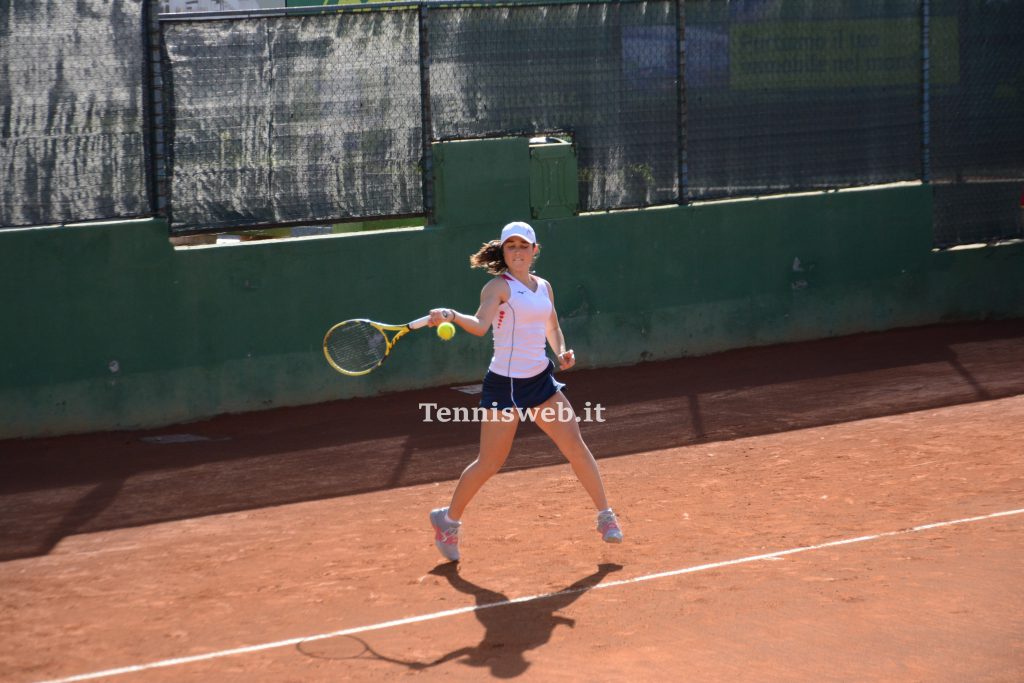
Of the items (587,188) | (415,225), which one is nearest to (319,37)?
(415,225)

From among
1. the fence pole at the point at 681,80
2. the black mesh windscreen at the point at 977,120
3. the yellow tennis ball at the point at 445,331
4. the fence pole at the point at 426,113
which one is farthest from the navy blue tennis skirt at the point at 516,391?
the black mesh windscreen at the point at 977,120

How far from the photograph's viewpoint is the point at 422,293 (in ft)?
40.2

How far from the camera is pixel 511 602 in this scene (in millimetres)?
6695

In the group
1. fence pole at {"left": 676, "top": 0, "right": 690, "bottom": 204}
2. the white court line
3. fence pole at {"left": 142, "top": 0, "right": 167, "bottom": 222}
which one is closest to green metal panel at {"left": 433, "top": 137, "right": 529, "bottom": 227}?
fence pole at {"left": 676, "top": 0, "right": 690, "bottom": 204}

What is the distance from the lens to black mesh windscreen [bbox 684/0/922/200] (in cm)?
1349

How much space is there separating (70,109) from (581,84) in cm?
487

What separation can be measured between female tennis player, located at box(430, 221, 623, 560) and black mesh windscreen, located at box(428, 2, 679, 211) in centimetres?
523

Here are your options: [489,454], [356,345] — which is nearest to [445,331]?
[489,454]

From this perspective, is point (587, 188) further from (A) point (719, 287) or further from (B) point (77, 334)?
(B) point (77, 334)

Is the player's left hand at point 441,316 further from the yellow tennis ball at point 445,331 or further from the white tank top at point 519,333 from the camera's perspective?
the white tank top at point 519,333

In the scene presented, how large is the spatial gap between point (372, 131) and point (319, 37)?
0.96 meters

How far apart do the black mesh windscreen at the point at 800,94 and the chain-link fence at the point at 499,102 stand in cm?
2

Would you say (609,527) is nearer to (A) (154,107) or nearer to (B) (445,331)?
(B) (445,331)

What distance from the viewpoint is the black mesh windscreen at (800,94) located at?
13492mm
